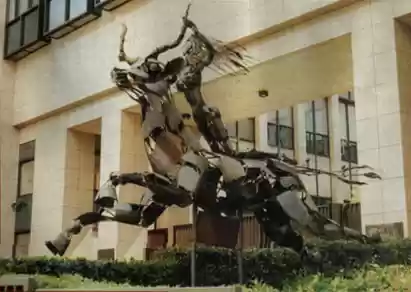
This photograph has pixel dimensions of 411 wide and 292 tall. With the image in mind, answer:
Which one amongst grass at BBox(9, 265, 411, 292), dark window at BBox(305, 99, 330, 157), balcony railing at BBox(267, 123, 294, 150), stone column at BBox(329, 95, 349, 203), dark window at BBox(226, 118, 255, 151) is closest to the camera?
grass at BBox(9, 265, 411, 292)

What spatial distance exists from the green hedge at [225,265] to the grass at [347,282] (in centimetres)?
37

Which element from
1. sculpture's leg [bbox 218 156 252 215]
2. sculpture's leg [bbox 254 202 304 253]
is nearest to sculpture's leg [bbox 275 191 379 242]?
sculpture's leg [bbox 254 202 304 253]

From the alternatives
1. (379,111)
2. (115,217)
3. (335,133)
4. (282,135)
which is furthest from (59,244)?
(335,133)

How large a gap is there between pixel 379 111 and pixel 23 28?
1070cm

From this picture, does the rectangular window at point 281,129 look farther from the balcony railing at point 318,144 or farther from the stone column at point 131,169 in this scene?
the stone column at point 131,169

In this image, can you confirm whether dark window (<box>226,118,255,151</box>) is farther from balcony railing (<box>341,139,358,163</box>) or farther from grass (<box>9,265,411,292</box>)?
grass (<box>9,265,411,292</box>)

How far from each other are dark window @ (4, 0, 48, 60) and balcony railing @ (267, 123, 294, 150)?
562 cm

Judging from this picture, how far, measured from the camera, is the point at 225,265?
25.6 ft

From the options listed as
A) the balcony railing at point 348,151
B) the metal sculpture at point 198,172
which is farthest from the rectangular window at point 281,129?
the metal sculpture at point 198,172

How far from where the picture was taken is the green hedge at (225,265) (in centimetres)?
711

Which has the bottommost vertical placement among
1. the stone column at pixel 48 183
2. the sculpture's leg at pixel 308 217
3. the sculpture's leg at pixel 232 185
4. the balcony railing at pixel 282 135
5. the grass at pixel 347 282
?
the grass at pixel 347 282

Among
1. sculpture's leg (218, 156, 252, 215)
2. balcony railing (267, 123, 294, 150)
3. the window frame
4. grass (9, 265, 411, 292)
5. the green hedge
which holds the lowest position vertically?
grass (9, 265, 411, 292)

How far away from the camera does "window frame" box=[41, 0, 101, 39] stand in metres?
14.4

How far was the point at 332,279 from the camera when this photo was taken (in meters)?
6.45
